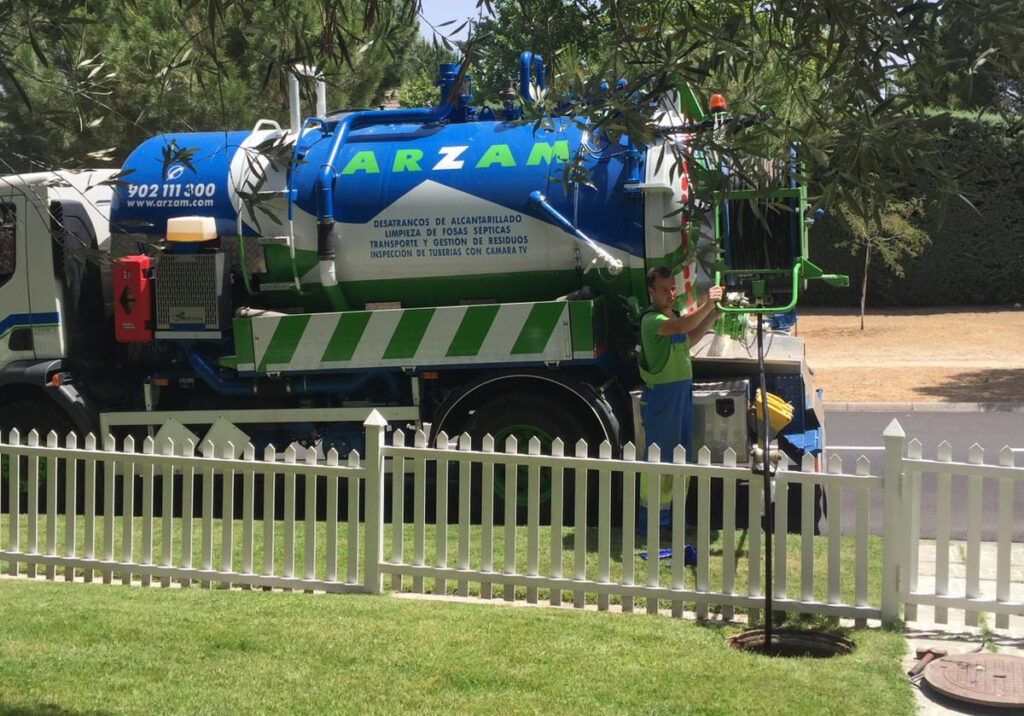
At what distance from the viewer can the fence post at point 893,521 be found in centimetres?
609

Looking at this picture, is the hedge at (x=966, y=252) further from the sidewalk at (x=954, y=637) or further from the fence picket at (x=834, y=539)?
the fence picket at (x=834, y=539)

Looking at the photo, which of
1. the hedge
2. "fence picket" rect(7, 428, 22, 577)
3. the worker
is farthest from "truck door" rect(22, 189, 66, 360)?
the hedge

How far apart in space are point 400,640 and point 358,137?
15.0 ft

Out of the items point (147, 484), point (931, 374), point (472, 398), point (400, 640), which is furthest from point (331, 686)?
point (931, 374)

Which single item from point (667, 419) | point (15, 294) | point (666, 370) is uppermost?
point (15, 294)

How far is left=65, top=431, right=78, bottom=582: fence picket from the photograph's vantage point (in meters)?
7.41

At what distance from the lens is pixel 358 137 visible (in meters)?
9.31

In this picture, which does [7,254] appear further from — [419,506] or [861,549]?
[861,549]

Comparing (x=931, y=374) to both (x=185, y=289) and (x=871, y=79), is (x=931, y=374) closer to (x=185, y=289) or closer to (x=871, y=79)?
(x=185, y=289)

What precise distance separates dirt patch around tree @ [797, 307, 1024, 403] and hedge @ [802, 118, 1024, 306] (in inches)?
15.8

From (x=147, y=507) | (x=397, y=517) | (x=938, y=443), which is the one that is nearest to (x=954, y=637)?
(x=397, y=517)

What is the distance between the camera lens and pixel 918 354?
65.7ft

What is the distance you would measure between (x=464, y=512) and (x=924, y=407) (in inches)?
400

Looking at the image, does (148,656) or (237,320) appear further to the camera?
(237,320)
